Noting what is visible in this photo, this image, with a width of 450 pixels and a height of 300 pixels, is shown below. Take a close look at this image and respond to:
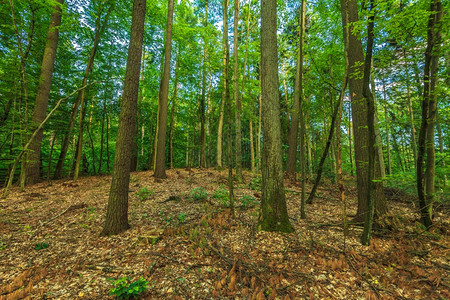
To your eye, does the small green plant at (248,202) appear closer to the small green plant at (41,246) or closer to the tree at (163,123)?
the small green plant at (41,246)

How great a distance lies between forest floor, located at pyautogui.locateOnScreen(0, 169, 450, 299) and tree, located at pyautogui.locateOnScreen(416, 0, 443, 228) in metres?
0.96

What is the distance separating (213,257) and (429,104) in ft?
20.0

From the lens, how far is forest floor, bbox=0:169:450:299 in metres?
2.70

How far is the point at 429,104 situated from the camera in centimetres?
439

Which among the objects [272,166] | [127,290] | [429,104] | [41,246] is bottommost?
[41,246]

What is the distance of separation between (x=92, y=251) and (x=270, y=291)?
3.50 metres

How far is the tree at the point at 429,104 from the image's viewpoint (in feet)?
12.6

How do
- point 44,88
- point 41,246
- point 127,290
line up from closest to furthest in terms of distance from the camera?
point 127,290 → point 41,246 → point 44,88

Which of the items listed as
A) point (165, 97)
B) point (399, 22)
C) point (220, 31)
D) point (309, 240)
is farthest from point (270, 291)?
point (220, 31)

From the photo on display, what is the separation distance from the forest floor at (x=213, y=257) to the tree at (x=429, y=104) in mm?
960

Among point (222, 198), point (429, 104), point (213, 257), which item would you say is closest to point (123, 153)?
point (213, 257)

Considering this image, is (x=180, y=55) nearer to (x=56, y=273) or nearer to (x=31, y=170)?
(x=31, y=170)

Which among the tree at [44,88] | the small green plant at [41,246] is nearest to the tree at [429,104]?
the small green plant at [41,246]

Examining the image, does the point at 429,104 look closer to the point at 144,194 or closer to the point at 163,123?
the point at 144,194
